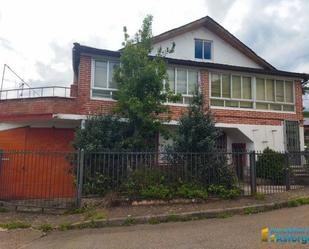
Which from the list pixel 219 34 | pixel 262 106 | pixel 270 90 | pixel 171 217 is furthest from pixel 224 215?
pixel 219 34

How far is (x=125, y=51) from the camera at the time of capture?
442 inches

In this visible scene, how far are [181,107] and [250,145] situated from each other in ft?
12.9

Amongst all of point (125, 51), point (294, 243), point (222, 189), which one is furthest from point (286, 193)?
point (125, 51)

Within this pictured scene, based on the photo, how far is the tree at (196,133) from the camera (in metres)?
10.5

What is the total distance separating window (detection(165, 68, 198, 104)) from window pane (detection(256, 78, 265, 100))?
11.1ft

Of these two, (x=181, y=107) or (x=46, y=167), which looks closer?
(x=46, y=167)

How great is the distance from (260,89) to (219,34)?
4.29 meters

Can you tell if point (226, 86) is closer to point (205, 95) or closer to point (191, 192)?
point (205, 95)

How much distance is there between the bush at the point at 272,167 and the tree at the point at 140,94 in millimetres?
3877

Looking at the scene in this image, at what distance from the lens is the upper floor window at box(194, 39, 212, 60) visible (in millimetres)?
17406

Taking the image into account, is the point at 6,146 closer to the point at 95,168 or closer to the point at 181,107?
the point at 95,168

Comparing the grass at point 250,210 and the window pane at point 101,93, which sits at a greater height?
the window pane at point 101,93

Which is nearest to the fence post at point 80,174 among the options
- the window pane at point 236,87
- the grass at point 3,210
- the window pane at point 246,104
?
the grass at point 3,210

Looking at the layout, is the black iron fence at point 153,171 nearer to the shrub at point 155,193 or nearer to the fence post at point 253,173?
the fence post at point 253,173
